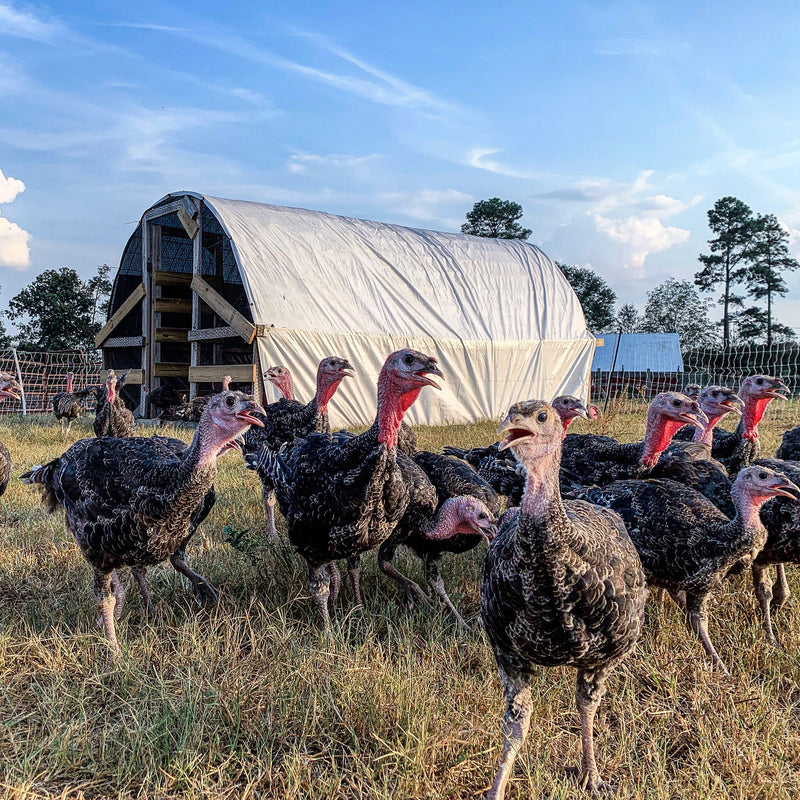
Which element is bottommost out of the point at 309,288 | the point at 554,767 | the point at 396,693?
the point at 554,767

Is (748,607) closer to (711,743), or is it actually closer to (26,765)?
(711,743)

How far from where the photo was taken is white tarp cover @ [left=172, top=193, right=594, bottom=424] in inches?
541

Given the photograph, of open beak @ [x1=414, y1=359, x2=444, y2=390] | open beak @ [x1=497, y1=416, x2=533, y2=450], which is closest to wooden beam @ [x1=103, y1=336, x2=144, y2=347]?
open beak @ [x1=414, y1=359, x2=444, y2=390]

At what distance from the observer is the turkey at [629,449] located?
503 centimetres

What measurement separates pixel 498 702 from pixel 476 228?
45.9 meters

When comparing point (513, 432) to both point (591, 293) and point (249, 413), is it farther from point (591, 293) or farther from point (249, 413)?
A: point (591, 293)

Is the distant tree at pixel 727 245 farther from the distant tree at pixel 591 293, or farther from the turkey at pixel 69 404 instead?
the turkey at pixel 69 404

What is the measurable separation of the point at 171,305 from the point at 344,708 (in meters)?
15.3

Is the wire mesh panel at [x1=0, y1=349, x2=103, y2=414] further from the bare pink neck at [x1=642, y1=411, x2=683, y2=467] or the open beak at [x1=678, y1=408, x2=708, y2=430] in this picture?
the open beak at [x1=678, y1=408, x2=708, y2=430]

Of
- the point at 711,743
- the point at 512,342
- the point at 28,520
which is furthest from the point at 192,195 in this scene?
the point at 711,743

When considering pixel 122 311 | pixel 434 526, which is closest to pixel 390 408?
pixel 434 526

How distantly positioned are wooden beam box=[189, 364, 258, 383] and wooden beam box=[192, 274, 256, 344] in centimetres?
59

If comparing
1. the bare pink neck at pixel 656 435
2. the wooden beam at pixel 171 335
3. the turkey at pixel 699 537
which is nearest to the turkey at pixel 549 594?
the turkey at pixel 699 537

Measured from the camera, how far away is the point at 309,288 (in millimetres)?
14305
